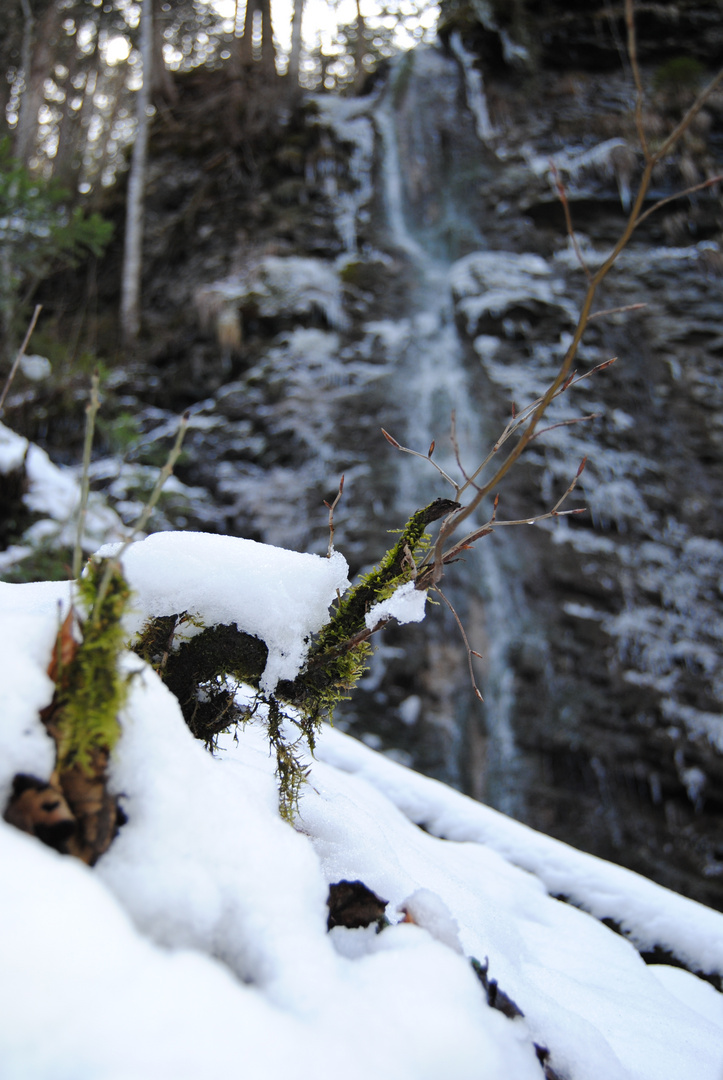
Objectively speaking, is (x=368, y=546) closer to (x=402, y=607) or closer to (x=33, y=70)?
(x=402, y=607)

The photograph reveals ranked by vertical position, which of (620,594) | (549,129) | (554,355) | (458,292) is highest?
(549,129)

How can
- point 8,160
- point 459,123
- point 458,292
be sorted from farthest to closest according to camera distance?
point 459,123 < point 458,292 < point 8,160

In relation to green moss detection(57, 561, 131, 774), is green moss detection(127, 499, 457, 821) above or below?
below

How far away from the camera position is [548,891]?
2307 mm

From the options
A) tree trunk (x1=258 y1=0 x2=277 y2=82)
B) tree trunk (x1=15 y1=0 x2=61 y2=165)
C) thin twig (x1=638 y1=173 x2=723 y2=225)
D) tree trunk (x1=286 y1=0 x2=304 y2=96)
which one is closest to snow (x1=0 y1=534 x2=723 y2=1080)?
thin twig (x1=638 y1=173 x2=723 y2=225)

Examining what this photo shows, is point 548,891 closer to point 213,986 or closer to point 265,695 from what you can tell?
point 265,695

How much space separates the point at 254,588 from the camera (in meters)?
1.30

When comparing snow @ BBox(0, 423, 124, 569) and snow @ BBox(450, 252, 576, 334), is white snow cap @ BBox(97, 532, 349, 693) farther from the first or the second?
snow @ BBox(450, 252, 576, 334)

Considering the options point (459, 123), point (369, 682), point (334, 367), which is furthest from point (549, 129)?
point (369, 682)

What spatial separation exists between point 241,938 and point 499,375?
7926mm

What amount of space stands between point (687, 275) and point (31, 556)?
30.2 ft

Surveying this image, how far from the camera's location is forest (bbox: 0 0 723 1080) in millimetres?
812

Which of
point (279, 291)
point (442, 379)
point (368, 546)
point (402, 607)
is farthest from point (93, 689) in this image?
point (279, 291)

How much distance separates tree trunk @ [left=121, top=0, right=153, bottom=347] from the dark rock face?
37 centimetres
